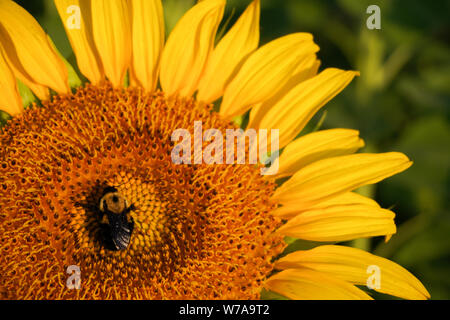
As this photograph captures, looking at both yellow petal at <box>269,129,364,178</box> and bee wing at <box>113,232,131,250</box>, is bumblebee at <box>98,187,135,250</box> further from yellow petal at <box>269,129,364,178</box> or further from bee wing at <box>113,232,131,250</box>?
yellow petal at <box>269,129,364,178</box>

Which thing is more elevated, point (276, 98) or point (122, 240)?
point (276, 98)

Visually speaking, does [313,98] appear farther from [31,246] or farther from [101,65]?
[31,246]

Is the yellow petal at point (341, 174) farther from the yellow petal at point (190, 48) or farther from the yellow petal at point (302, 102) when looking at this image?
the yellow petal at point (190, 48)

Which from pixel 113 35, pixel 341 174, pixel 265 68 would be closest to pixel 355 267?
pixel 341 174

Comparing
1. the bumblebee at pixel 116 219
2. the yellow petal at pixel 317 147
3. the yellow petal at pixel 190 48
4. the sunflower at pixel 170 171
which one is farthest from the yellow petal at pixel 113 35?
the yellow petal at pixel 317 147

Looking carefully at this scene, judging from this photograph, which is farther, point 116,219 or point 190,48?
point 190,48

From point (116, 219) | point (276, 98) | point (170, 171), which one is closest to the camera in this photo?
point (116, 219)

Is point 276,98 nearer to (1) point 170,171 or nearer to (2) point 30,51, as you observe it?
(1) point 170,171
